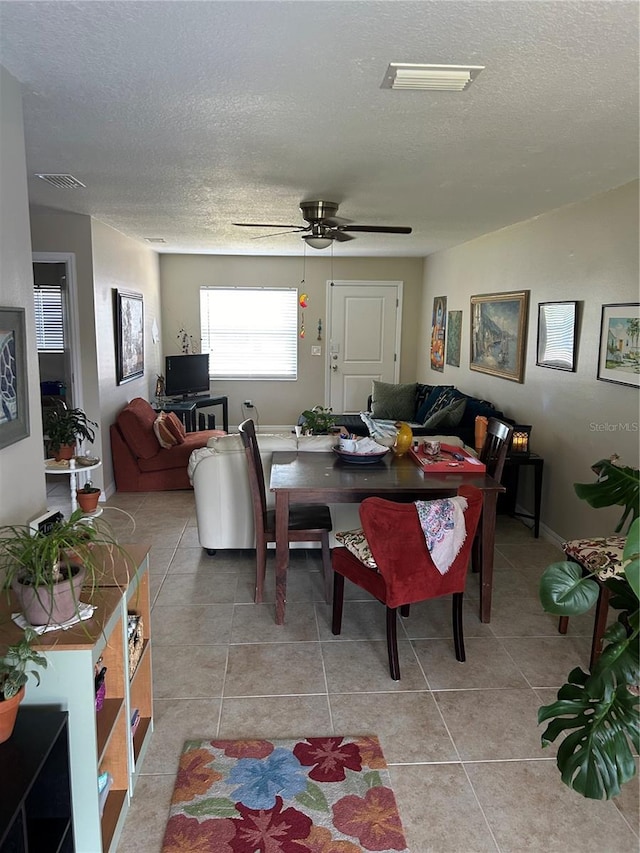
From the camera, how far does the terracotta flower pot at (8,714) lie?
1.43 metres

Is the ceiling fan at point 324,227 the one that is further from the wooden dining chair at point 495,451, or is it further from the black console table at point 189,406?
the black console table at point 189,406

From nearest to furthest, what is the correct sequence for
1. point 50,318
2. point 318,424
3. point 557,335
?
point 318,424 < point 557,335 < point 50,318

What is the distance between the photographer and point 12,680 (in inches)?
57.1

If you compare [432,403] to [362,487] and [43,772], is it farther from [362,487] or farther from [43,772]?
[43,772]

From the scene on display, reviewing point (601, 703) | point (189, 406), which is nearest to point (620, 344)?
point (601, 703)

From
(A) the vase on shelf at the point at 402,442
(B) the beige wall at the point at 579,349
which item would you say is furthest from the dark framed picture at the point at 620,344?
(A) the vase on shelf at the point at 402,442

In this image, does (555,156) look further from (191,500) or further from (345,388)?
(345,388)

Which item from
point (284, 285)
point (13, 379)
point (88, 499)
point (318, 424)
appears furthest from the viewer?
point (284, 285)

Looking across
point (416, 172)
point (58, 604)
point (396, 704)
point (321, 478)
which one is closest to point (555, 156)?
point (416, 172)

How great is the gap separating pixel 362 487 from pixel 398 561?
50 centimetres

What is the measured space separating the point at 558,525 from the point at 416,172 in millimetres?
2722

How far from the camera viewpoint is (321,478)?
3.27 meters

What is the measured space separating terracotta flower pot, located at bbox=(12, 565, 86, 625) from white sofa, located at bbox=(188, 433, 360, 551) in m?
2.21

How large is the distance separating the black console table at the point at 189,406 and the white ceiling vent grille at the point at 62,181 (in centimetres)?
332
